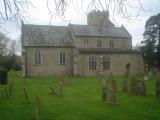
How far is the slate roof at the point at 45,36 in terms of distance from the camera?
1821 inches

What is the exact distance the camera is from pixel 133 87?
61.6 ft

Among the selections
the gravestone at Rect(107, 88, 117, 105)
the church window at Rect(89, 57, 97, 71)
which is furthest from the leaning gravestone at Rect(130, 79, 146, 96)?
the church window at Rect(89, 57, 97, 71)

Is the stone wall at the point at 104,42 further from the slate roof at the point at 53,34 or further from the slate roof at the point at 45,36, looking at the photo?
the slate roof at the point at 45,36

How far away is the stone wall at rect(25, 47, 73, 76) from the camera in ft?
150

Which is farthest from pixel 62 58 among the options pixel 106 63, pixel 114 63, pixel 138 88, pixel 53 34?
pixel 138 88

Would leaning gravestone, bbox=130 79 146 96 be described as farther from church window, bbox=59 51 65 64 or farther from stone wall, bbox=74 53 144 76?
church window, bbox=59 51 65 64

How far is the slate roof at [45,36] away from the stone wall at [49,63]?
84 cm

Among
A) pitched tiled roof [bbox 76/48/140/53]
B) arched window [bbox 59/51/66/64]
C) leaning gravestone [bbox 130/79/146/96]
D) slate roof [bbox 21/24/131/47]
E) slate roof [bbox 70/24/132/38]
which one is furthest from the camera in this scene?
slate roof [bbox 70/24/132/38]

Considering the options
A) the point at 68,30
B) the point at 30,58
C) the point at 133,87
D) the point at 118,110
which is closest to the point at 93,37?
the point at 68,30

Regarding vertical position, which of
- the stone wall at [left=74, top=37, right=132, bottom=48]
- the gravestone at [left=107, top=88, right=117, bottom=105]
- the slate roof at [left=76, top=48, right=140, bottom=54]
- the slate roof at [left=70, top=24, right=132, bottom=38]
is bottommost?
the gravestone at [left=107, top=88, right=117, bottom=105]

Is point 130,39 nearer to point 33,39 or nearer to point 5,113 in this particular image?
point 33,39

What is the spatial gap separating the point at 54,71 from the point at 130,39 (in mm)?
16031

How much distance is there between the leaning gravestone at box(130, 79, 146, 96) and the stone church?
26.2m

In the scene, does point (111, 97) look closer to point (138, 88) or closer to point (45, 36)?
point (138, 88)
